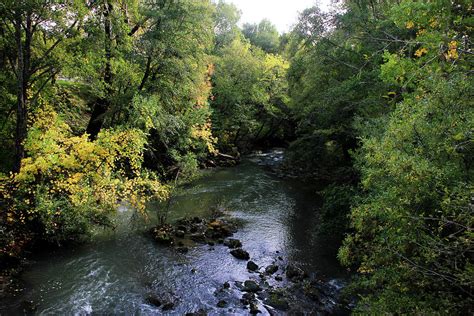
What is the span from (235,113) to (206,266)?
2230 centimetres

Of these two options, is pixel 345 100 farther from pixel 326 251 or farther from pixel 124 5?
pixel 124 5

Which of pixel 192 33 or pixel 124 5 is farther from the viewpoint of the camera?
pixel 192 33

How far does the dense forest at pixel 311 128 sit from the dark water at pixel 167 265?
3.23ft

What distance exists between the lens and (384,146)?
6918 millimetres

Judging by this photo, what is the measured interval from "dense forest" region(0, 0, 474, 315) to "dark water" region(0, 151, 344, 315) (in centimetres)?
98

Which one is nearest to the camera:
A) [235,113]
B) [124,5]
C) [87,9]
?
[87,9]

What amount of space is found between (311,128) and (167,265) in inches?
677

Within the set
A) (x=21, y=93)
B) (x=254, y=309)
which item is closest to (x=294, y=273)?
Answer: (x=254, y=309)

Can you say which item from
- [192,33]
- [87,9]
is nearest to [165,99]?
[192,33]

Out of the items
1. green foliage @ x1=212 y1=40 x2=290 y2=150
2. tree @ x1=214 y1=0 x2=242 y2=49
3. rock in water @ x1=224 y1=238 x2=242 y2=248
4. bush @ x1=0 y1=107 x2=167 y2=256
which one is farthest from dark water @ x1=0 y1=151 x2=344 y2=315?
tree @ x1=214 y1=0 x2=242 y2=49

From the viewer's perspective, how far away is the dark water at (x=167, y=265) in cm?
871

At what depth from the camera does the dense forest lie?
543 cm

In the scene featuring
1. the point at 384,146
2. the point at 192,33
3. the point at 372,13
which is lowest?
the point at 384,146

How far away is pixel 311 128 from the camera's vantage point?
969 inches
